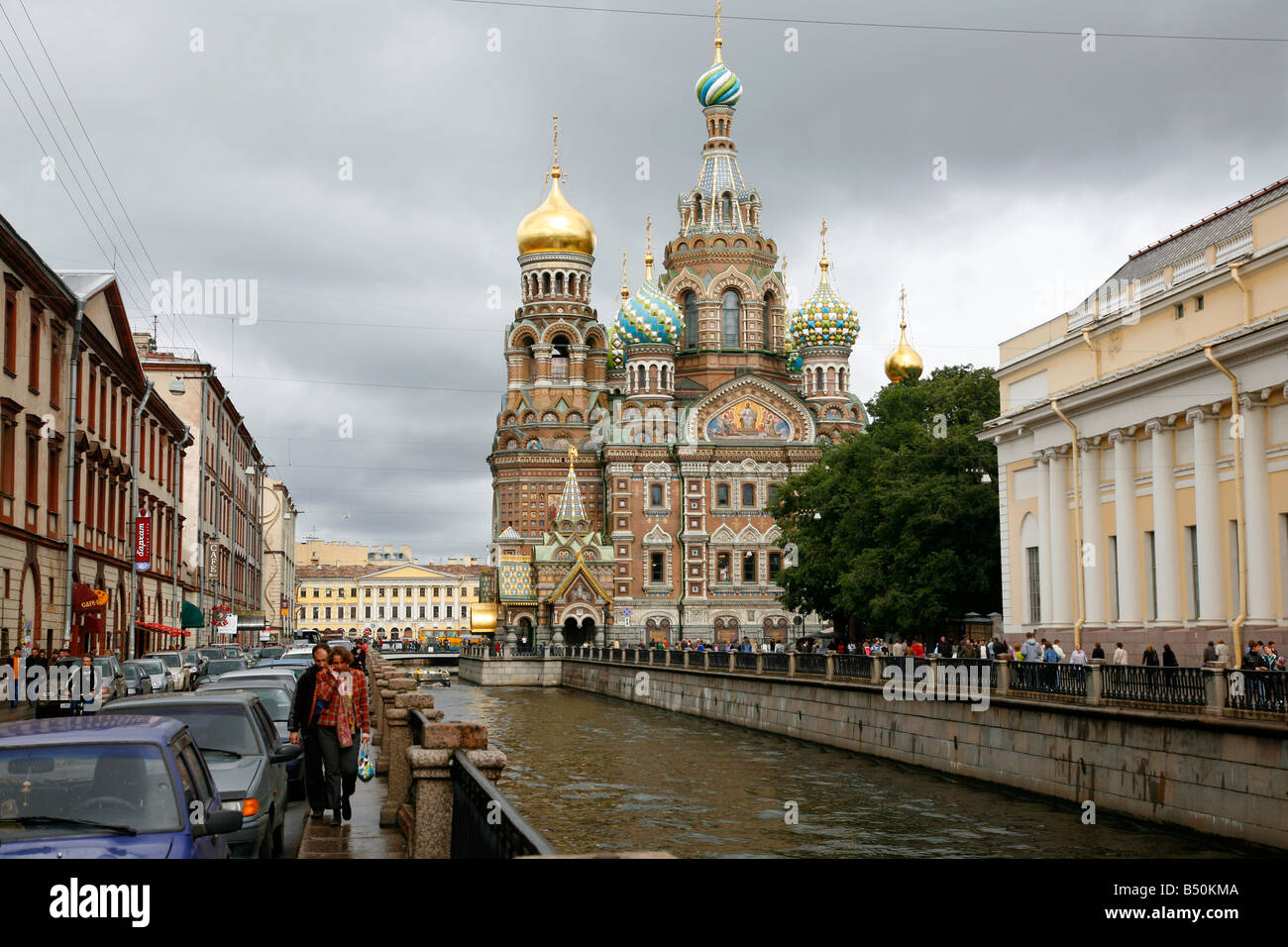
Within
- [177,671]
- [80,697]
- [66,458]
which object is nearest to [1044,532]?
[177,671]

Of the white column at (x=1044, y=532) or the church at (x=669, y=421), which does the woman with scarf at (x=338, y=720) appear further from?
the church at (x=669, y=421)

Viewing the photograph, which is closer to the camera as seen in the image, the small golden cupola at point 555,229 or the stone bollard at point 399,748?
the stone bollard at point 399,748

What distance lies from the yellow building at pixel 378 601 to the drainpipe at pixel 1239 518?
129 m

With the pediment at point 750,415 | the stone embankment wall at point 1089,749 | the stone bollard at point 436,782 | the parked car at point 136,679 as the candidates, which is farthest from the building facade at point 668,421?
the stone bollard at point 436,782

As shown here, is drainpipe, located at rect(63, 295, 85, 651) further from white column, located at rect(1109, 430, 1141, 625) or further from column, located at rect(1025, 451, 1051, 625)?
white column, located at rect(1109, 430, 1141, 625)

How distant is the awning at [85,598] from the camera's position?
115 feet

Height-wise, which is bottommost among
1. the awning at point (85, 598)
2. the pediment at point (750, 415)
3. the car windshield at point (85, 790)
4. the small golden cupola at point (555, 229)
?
the car windshield at point (85, 790)

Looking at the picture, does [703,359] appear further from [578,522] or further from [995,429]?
[995,429]

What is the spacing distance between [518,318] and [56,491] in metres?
60.7

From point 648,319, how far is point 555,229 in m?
9.90

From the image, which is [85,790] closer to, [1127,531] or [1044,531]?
[1127,531]

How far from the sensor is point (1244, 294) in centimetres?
2891

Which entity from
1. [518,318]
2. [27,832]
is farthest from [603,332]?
[27,832]

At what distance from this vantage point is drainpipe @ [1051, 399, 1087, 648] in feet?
115
